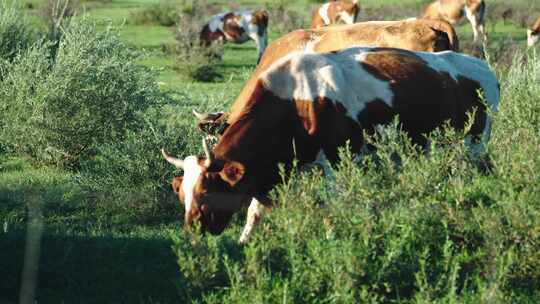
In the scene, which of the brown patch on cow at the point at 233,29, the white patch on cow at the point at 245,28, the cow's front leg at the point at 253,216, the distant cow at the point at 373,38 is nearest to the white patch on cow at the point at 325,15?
the white patch on cow at the point at 245,28

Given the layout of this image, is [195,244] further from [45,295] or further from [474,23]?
[474,23]

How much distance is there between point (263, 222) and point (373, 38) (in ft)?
21.1

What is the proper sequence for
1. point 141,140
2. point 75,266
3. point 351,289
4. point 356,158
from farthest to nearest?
point 141,140
point 356,158
point 75,266
point 351,289

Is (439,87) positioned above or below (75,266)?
above

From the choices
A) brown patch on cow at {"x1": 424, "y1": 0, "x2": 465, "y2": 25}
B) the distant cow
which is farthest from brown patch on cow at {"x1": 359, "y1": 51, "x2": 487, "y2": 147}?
brown patch on cow at {"x1": 424, "y1": 0, "x2": 465, "y2": 25}

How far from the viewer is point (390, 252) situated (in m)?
6.28

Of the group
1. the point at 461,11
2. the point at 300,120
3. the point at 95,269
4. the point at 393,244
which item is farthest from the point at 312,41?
the point at 461,11

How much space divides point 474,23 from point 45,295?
26.9 meters

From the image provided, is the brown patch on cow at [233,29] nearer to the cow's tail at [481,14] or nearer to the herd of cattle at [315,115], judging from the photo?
the cow's tail at [481,14]

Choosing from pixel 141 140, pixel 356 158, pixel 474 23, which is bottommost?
pixel 474 23

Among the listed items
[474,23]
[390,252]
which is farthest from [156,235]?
[474,23]

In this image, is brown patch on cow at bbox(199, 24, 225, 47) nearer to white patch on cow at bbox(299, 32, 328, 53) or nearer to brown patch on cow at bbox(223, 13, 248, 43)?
brown patch on cow at bbox(223, 13, 248, 43)

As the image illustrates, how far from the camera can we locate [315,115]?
8531 mm

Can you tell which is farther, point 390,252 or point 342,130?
point 342,130
